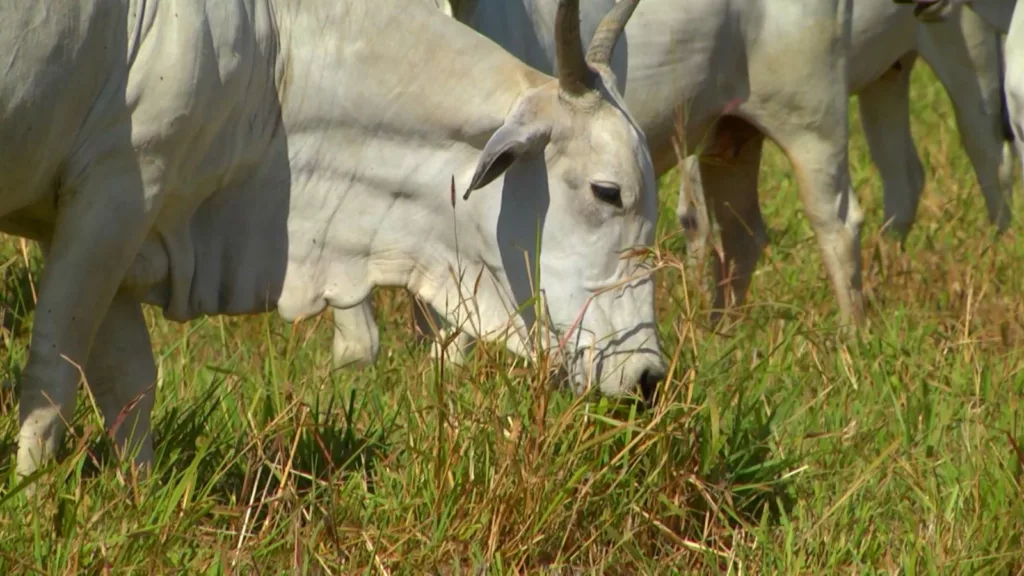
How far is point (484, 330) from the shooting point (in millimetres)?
3859

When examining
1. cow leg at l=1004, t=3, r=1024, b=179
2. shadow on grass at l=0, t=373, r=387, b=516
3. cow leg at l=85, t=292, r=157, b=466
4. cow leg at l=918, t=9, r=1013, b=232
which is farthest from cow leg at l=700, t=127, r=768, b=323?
cow leg at l=85, t=292, r=157, b=466

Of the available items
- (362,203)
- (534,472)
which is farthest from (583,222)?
(534,472)

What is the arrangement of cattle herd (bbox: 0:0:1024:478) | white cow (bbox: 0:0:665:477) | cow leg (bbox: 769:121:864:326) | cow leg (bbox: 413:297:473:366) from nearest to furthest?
cattle herd (bbox: 0:0:1024:478) < white cow (bbox: 0:0:665:477) < cow leg (bbox: 413:297:473:366) < cow leg (bbox: 769:121:864:326)

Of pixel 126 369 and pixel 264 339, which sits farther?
pixel 264 339

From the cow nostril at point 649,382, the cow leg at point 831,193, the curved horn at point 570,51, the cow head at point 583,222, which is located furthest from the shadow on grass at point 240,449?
the cow leg at point 831,193

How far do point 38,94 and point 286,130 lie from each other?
2.09ft

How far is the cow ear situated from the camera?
140 inches

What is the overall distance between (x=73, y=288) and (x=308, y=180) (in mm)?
601

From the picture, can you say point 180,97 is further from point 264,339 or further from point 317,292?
point 264,339

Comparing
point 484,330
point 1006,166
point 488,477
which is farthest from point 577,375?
point 1006,166

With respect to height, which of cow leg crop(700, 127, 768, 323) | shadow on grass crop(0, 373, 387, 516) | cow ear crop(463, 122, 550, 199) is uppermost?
cow ear crop(463, 122, 550, 199)

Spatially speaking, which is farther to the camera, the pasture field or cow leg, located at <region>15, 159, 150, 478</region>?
cow leg, located at <region>15, 159, 150, 478</region>

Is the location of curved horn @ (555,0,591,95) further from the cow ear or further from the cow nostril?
the cow nostril

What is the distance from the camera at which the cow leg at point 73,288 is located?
326 centimetres
